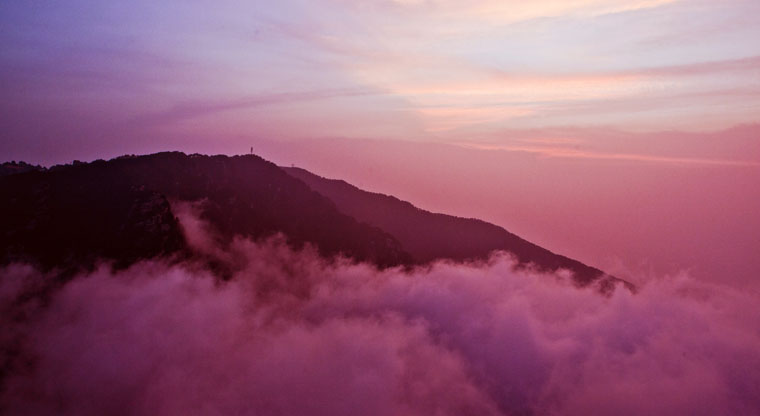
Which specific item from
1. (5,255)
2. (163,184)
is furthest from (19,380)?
(163,184)

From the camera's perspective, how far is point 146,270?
181m

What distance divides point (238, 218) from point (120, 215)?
49.0 meters

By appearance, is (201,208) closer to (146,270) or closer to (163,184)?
(163,184)

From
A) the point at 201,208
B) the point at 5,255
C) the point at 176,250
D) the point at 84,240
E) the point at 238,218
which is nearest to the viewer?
the point at 5,255

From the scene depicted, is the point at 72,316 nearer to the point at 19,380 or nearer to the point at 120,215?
the point at 19,380

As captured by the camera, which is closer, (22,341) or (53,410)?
(22,341)

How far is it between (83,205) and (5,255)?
26.9 m

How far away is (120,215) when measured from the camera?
159m

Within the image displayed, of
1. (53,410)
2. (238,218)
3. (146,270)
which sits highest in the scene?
(238,218)

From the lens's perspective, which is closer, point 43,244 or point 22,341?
point 43,244

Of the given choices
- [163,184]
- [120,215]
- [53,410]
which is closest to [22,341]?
[53,410]

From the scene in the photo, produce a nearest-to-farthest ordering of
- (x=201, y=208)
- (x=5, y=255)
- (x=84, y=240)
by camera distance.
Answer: (x=5, y=255), (x=84, y=240), (x=201, y=208)

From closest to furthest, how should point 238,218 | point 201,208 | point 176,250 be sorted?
point 176,250 < point 201,208 < point 238,218

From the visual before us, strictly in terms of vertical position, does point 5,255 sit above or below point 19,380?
above
